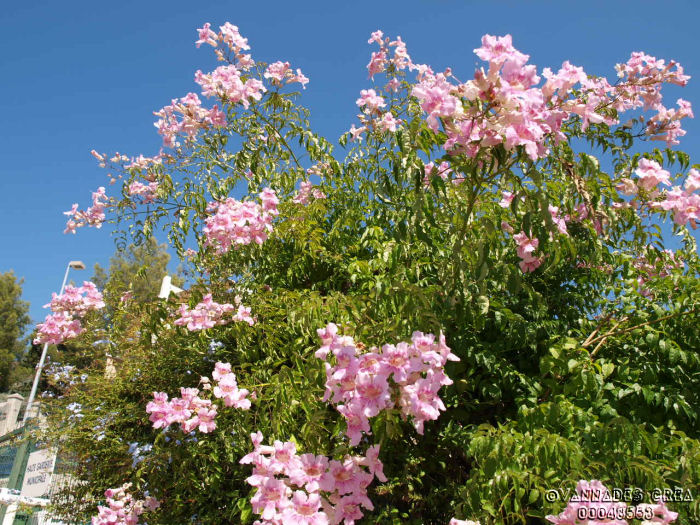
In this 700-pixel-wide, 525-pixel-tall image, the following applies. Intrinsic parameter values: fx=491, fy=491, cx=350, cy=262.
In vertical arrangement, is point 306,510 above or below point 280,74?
below

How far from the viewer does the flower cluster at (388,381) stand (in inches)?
59.9

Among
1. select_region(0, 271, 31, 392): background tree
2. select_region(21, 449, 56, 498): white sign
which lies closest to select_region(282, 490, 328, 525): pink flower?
select_region(21, 449, 56, 498): white sign

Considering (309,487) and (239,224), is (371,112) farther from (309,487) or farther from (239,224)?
(309,487)

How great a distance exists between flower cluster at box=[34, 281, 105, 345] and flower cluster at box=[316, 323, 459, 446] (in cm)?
369

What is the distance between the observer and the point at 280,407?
212 centimetres

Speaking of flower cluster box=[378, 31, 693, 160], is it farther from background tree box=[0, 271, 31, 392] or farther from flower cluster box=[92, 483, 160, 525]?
background tree box=[0, 271, 31, 392]

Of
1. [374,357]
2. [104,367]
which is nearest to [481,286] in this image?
[374,357]

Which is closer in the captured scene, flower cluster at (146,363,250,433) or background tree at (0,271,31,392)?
flower cluster at (146,363,250,433)

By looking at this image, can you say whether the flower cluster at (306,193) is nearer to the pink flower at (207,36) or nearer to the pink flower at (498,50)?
the pink flower at (207,36)

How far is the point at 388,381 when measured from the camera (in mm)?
1617

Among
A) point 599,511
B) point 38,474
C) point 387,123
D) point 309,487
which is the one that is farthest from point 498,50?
point 38,474

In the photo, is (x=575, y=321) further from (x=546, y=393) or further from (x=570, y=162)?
(x=570, y=162)

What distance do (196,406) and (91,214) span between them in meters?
2.58

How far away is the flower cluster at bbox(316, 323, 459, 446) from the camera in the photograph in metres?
1.52
